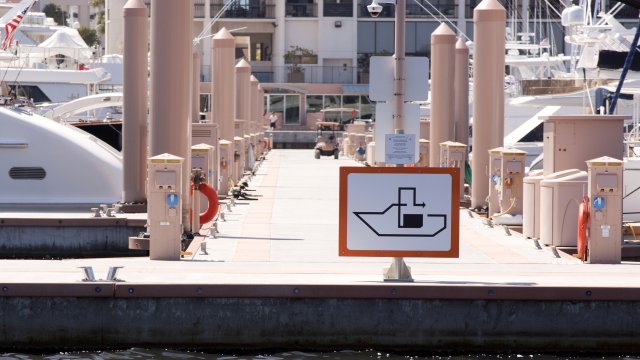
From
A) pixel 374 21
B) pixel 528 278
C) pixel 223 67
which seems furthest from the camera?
pixel 374 21

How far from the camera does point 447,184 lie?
1282 cm

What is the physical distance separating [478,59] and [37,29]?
41.5 m

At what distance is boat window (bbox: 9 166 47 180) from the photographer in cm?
2381

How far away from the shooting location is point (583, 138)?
17172 mm

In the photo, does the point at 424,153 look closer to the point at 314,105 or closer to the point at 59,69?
the point at 59,69

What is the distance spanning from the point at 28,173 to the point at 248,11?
64281 millimetres

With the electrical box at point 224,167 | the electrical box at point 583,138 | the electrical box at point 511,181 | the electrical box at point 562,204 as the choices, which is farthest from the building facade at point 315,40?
the electrical box at point 562,204

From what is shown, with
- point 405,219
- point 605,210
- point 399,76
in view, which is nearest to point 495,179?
point 399,76

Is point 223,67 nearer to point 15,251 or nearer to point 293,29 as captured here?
point 15,251

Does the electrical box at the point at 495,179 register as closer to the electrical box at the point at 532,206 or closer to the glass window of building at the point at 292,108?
the electrical box at the point at 532,206

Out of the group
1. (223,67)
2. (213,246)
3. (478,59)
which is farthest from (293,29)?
(213,246)

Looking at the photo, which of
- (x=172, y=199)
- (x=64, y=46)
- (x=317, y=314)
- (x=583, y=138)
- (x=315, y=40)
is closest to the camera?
(x=317, y=314)

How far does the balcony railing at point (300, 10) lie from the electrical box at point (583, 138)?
70.9m

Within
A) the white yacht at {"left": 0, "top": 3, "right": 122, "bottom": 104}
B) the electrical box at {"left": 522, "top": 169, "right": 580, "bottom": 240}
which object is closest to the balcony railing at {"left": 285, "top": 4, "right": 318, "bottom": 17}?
the white yacht at {"left": 0, "top": 3, "right": 122, "bottom": 104}
